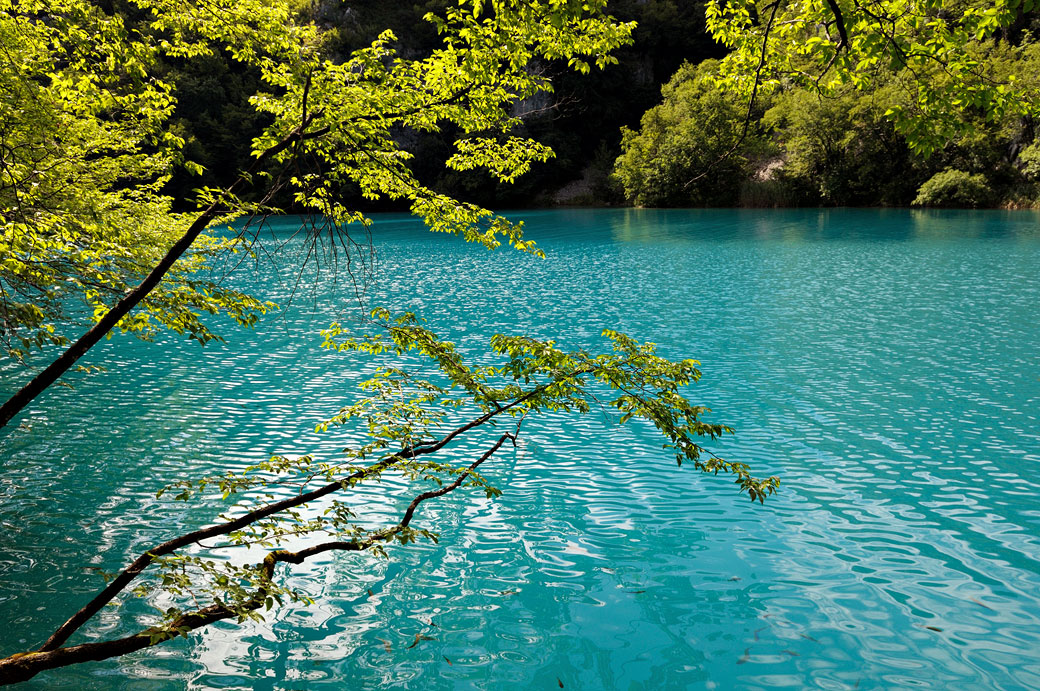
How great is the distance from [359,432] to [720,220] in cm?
4412

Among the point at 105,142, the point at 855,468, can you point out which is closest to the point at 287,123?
the point at 105,142

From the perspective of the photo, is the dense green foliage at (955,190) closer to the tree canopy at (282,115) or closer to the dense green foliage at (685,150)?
the dense green foliage at (685,150)

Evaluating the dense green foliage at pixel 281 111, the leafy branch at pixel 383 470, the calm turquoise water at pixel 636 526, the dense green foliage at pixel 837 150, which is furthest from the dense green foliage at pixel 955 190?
the leafy branch at pixel 383 470

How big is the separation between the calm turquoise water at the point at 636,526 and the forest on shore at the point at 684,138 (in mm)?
27346

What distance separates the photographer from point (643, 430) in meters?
11.4

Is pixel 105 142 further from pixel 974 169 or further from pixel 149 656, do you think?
pixel 974 169

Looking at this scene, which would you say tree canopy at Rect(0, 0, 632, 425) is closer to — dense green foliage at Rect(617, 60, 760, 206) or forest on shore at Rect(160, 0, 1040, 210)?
forest on shore at Rect(160, 0, 1040, 210)

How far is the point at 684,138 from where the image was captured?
205 feet

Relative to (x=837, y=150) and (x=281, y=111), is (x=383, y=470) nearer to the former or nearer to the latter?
(x=281, y=111)

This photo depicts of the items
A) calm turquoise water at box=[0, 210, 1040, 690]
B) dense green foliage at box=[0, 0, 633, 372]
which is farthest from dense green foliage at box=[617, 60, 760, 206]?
dense green foliage at box=[0, 0, 633, 372]

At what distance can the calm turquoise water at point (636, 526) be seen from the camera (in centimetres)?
578

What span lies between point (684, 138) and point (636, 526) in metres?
60.5

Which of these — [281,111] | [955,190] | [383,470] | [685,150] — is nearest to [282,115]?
[281,111]

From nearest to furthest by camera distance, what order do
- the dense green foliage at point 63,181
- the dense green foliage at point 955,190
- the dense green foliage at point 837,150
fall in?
the dense green foliage at point 63,181 < the dense green foliage at point 837,150 < the dense green foliage at point 955,190
